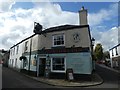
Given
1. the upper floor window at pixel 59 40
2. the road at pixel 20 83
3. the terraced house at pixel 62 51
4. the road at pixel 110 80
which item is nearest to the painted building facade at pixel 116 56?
the road at pixel 110 80

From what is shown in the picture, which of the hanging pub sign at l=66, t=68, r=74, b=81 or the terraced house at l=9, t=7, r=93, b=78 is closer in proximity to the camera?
the hanging pub sign at l=66, t=68, r=74, b=81

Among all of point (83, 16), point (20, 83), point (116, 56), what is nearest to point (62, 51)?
point (83, 16)

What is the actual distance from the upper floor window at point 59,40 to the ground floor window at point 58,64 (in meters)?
1.68

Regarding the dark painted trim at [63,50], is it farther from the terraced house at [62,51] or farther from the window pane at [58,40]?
the window pane at [58,40]

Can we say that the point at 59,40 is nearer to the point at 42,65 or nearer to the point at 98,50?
the point at 42,65

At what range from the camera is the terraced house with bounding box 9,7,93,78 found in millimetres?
15977

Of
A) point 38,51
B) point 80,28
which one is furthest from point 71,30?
point 38,51

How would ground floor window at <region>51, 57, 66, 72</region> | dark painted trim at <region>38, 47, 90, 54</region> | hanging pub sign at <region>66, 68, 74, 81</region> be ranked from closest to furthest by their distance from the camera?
hanging pub sign at <region>66, 68, 74, 81</region>, dark painted trim at <region>38, 47, 90, 54</region>, ground floor window at <region>51, 57, 66, 72</region>

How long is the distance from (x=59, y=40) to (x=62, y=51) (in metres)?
1.52

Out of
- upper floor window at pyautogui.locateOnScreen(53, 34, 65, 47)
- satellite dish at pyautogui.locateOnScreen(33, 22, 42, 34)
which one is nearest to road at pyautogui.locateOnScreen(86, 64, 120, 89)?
upper floor window at pyautogui.locateOnScreen(53, 34, 65, 47)

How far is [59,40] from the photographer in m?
17.8

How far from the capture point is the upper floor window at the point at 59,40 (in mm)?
17586

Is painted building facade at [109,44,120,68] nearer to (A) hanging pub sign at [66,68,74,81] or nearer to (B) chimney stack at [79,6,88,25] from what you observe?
(B) chimney stack at [79,6,88,25]

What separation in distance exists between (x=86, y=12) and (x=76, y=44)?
4390mm
